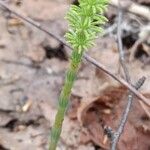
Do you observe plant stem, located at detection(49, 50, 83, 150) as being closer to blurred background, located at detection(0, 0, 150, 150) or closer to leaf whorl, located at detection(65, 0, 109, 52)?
leaf whorl, located at detection(65, 0, 109, 52)

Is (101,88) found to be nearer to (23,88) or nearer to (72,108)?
(72,108)

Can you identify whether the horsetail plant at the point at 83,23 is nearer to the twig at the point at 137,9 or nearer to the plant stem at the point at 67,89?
the plant stem at the point at 67,89

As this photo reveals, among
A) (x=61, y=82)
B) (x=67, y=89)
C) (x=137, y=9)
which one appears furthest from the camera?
(x=137, y=9)

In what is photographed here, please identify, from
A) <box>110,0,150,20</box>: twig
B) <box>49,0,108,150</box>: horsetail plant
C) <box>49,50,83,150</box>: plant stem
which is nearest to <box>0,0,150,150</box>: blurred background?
<box>110,0,150,20</box>: twig

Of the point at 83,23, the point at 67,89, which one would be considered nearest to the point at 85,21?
the point at 83,23

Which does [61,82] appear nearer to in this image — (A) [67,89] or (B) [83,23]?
(A) [67,89]

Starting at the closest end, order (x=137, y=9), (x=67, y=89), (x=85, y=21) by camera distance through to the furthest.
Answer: (x=85, y=21) → (x=67, y=89) → (x=137, y=9)
